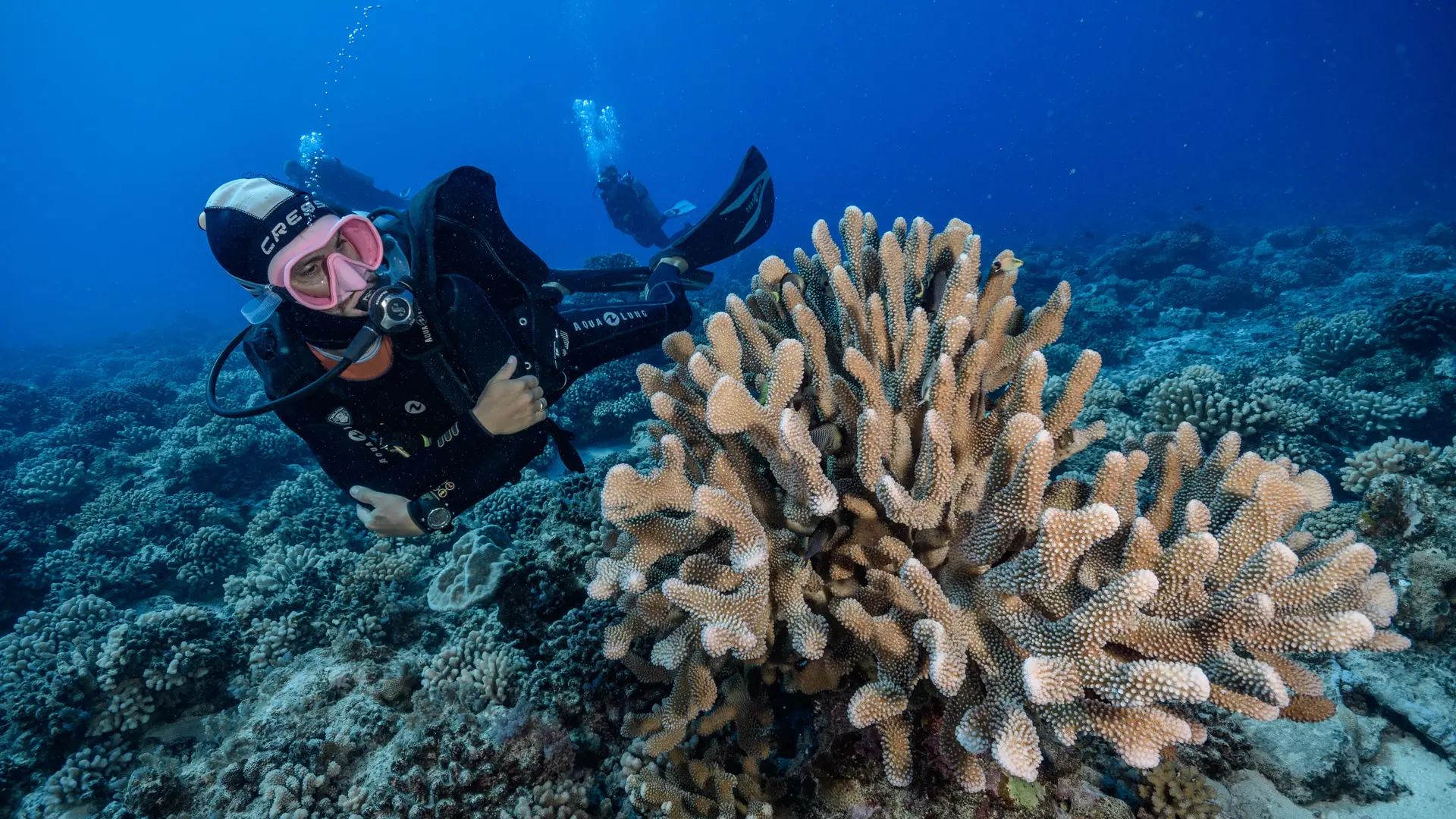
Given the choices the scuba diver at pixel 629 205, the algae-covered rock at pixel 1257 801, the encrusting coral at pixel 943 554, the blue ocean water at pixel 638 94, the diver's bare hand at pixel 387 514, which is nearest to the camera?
the encrusting coral at pixel 943 554

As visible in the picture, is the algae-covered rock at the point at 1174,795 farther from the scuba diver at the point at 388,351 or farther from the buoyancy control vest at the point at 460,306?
the buoyancy control vest at the point at 460,306

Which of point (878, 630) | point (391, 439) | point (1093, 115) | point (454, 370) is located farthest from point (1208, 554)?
point (1093, 115)

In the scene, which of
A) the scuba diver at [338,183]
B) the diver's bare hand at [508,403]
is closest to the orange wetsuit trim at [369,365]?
the diver's bare hand at [508,403]

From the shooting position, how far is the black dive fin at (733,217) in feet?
21.3

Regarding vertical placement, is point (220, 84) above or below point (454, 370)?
above

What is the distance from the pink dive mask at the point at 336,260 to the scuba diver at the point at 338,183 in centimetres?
2278

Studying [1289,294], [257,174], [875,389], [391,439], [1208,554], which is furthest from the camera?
[1289,294]

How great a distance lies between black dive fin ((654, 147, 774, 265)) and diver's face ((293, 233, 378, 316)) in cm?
373

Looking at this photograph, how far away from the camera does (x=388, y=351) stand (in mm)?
3570

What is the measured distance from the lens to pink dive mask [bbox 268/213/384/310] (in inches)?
121

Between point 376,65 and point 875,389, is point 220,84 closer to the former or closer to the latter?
point 376,65

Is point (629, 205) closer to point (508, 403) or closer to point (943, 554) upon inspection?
point (508, 403)

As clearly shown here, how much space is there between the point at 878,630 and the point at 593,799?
2.27m

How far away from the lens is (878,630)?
1.79 metres
